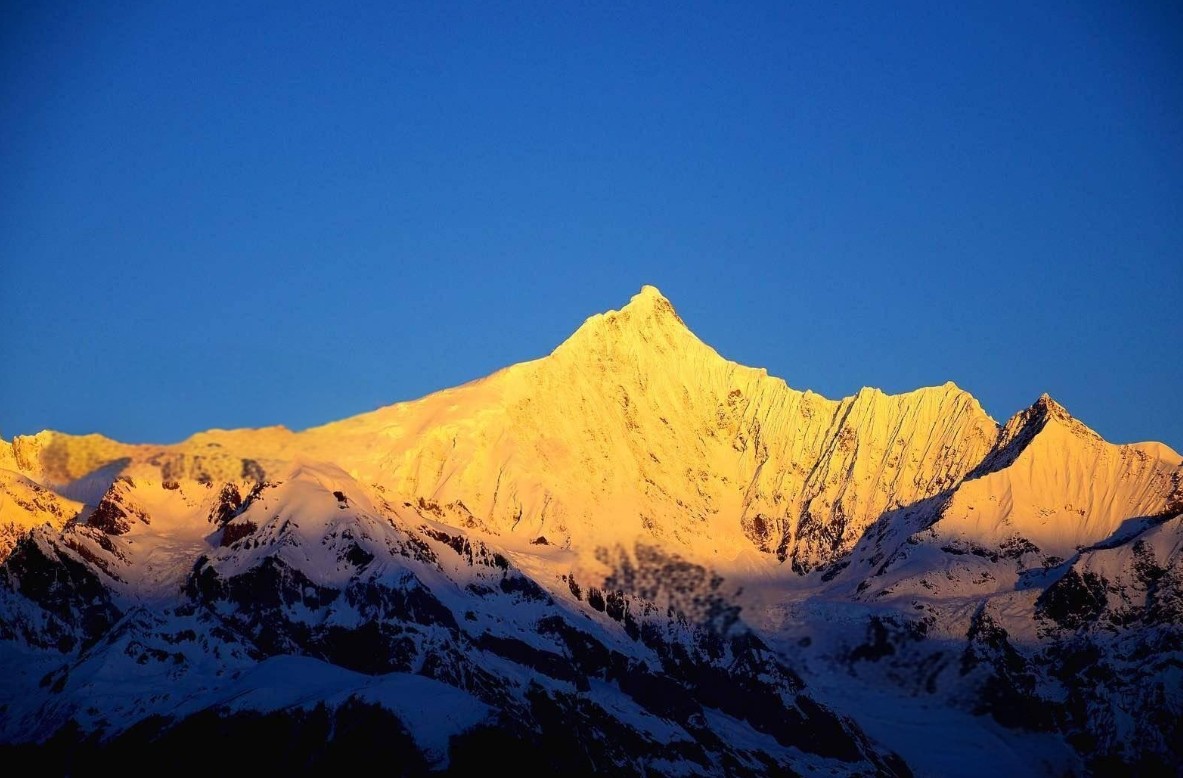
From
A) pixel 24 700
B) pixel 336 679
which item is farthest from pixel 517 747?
pixel 24 700

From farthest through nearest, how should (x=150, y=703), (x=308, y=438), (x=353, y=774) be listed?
(x=150, y=703) → (x=353, y=774) → (x=308, y=438)

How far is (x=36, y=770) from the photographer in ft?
588

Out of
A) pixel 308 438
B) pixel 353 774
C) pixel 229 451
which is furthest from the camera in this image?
pixel 353 774

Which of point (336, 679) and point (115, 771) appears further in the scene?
point (336, 679)

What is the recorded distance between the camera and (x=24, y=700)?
197 metres

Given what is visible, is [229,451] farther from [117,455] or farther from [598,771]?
[598,771]

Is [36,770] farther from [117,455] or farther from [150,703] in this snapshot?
[117,455]

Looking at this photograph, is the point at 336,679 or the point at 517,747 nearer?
the point at 517,747

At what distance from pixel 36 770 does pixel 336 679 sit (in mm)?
26497

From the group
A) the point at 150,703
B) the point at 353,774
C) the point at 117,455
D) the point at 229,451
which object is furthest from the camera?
the point at 150,703

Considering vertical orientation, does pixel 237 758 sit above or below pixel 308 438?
below

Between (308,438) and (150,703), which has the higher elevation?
(308,438)

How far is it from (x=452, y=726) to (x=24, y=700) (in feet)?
149

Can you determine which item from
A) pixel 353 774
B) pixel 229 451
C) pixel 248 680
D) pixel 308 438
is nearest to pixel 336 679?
pixel 248 680
